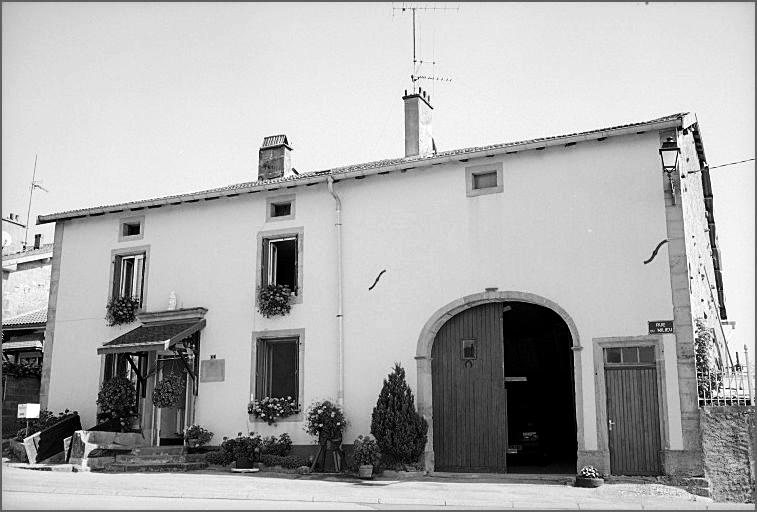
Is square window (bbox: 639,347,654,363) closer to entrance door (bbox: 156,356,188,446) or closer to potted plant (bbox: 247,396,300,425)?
potted plant (bbox: 247,396,300,425)

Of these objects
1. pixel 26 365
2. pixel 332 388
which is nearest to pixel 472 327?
pixel 332 388

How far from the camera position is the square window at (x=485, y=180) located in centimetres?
1434

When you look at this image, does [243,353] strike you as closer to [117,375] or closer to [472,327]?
[117,375]

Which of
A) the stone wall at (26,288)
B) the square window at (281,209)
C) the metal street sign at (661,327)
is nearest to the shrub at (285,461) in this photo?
the square window at (281,209)

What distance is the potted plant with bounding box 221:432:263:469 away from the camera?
14.5m

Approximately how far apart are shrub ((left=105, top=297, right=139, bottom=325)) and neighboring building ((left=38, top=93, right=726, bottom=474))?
250 mm

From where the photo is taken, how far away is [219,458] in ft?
49.1

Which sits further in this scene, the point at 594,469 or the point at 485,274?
the point at 485,274

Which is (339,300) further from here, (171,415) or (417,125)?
(417,125)

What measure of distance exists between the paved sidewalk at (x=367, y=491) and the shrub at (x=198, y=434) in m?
2.15

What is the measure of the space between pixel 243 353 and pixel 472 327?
14.4 feet

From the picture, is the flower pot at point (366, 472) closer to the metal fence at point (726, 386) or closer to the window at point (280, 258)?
the window at point (280, 258)

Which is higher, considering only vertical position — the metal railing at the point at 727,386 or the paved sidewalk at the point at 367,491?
the metal railing at the point at 727,386

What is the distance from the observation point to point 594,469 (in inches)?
474
